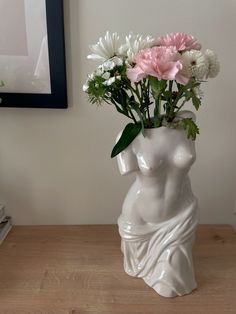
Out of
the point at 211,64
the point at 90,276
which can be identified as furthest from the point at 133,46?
the point at 90,276

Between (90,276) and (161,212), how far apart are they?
0.86 feet

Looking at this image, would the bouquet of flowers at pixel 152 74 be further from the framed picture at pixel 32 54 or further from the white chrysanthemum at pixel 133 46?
the framed picture at pixel 32 54

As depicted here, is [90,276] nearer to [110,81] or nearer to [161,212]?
[161,212]

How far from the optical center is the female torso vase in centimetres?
67

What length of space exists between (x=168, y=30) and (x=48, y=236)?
766mm

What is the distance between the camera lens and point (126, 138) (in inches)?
26.7

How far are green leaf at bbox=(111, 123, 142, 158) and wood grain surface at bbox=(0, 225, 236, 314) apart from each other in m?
0.35

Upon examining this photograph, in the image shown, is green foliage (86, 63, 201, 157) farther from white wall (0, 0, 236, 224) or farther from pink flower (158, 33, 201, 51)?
white wall (0, 0, 236, 224)

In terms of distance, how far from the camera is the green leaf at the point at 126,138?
2.23 ft

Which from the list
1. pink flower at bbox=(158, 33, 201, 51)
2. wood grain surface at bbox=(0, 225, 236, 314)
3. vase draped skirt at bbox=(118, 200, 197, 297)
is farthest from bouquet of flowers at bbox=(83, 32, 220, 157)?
wood grain surface at bbox=(0, 225, 236, 314)

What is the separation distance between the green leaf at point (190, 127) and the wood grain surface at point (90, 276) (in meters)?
0.40

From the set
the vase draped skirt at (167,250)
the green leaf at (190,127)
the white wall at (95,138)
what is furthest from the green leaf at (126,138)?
the white wall at (95,138)

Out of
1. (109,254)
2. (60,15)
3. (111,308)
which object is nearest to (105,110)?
(60,15)

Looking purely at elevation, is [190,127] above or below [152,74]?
below
